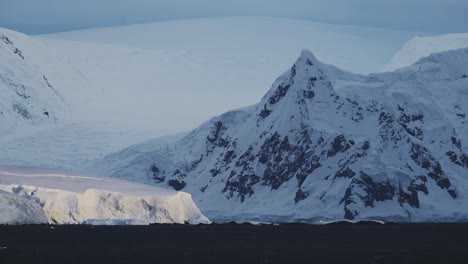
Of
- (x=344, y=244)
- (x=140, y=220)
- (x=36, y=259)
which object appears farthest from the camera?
(x=140, y=220)

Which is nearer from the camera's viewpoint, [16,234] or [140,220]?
[16,234]

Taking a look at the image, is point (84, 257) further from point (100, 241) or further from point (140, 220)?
point (140, 220)

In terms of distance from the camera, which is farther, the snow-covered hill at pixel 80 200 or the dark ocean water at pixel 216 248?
the snow-covered hill at pixel 80 200

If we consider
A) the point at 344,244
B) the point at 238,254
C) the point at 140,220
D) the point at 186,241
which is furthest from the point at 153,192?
the point at 238,254

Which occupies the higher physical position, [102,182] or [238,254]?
[102,182]

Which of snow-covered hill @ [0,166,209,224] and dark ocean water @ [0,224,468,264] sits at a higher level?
snow-covered hill @ [0,166,209,224]

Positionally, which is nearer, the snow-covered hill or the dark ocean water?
the dark ocean water

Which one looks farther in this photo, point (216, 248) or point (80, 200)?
point (80, 200)

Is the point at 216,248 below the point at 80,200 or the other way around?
below
